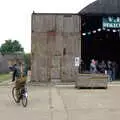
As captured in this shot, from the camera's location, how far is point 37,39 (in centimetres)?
3114

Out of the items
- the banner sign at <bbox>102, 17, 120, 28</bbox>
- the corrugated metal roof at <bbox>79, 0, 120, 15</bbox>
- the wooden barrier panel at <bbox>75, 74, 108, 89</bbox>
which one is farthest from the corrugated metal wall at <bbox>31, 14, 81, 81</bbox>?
the wooden barrier panel at <bbox>75, 74, 108, 89</bbox>

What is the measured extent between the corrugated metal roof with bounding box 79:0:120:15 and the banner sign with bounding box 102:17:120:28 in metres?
0.43

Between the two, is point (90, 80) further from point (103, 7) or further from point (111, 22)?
point (103, 7)

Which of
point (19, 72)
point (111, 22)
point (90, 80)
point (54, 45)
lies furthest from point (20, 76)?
point (111, 22)

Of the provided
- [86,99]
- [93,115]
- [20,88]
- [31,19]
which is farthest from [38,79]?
[93,115]

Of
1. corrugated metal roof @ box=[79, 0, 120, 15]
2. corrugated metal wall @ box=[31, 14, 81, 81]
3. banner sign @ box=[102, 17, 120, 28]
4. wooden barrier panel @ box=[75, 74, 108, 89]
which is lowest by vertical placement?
wooden barrier panel @ box=[75, 74, 108, 89]

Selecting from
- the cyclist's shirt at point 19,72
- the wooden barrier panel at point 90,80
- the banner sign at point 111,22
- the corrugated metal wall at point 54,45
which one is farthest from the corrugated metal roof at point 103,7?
the cyclist's shirt at point 19,72

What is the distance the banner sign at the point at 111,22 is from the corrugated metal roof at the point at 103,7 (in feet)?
1.42

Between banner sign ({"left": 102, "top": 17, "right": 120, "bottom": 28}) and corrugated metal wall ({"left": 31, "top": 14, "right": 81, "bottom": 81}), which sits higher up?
banner sign ({"left": 102, "top": 17, "right": 120, "bottom": 28})

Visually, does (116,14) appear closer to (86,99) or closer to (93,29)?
(93,29)

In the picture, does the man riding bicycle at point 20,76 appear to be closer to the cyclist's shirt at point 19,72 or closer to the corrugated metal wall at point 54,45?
the cyclist's shirt at point 19,72

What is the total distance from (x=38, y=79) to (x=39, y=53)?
5.49 feet

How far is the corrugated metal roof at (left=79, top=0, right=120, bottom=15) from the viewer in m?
32.1

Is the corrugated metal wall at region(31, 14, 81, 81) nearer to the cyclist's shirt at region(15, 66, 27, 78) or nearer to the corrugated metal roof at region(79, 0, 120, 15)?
the corrugated metal roof at region(79, 0, 120, 15)
